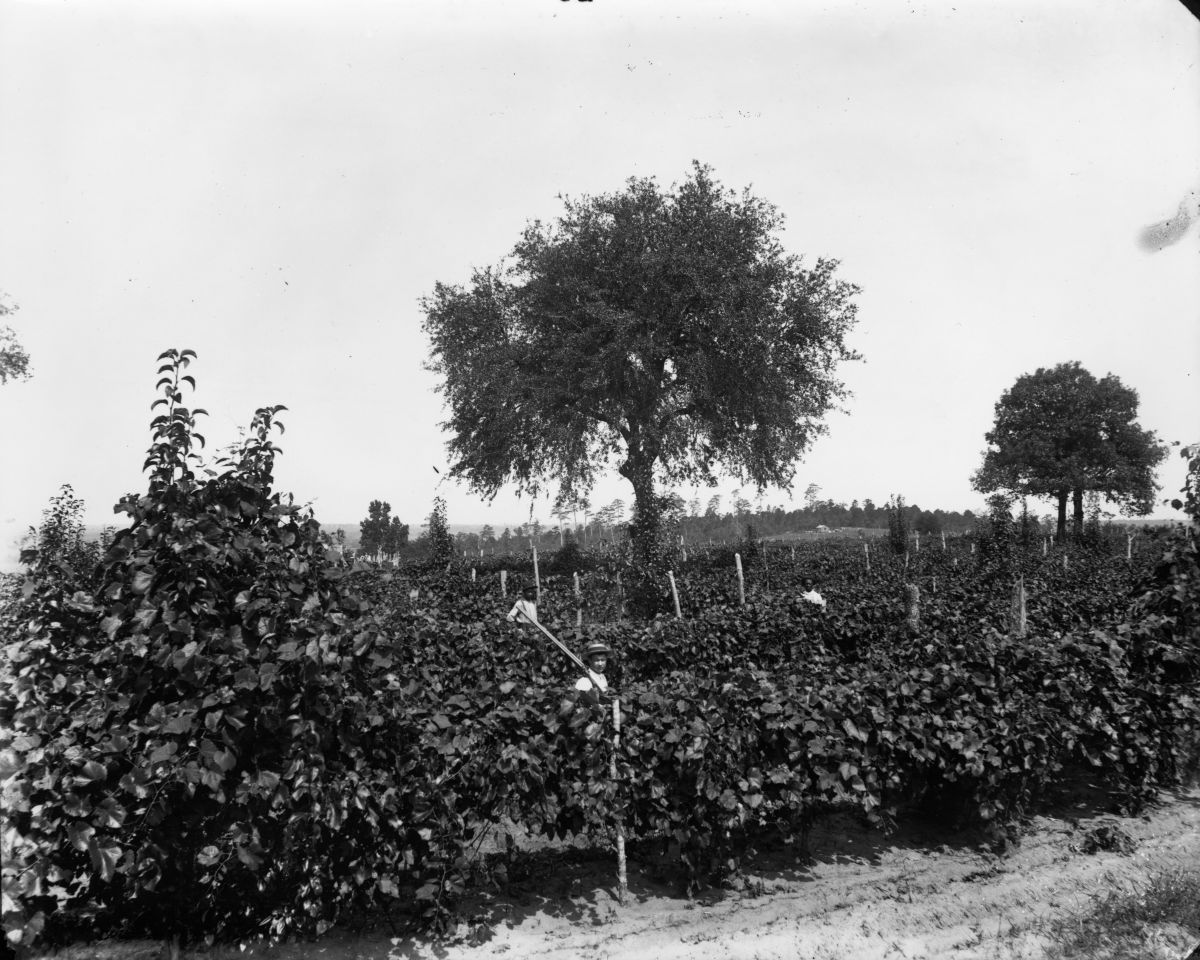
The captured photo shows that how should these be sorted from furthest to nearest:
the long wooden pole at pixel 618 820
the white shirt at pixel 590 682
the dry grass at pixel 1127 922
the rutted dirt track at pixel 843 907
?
1. the white shirt at pixel 590 682
2. the long wooden pole at pixel 618 820
3. the rutted dirt track at pixel 843 907
4. the dry grass at pixel 1127 922

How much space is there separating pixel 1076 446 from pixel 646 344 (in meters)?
29.7

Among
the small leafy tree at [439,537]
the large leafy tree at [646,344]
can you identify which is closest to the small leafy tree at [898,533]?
the large leafy tree at [646,344]

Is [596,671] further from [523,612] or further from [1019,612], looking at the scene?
[1019,612]

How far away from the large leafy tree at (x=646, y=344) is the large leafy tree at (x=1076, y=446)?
20.7 m

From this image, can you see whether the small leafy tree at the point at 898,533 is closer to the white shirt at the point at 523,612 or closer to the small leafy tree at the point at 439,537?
the small leafy tree at the point at 439,537

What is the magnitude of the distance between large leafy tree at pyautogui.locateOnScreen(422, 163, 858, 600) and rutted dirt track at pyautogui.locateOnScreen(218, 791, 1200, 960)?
15.5 m

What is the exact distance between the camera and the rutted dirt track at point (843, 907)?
11.7 ft

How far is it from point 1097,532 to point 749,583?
21546mm

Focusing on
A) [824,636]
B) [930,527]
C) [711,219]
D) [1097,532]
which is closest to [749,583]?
[824,636]

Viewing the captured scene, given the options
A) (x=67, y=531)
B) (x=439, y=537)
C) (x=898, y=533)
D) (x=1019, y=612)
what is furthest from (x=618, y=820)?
(x=898, y=533)

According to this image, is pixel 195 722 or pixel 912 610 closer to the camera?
pixel 195 722

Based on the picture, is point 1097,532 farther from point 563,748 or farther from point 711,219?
point 563,748

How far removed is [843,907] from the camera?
13.2ft

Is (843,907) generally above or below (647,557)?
below
